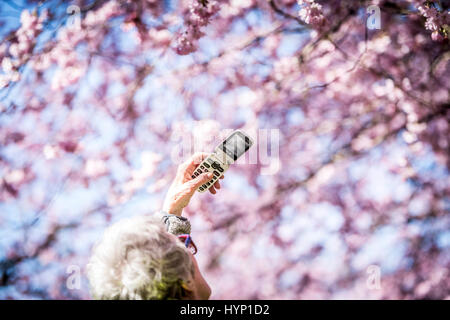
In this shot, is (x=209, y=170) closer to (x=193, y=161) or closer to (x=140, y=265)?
(x=193, y=161)

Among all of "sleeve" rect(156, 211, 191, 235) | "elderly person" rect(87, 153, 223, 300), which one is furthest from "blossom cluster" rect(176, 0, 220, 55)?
"elderly person" rect(87, 153, 223, 300)

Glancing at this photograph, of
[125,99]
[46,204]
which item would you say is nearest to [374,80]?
[125,99]

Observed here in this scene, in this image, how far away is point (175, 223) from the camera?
0.89 meters

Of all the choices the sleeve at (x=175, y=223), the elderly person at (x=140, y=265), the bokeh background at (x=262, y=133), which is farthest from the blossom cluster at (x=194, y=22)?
the elderly person at (x=140, y=265)

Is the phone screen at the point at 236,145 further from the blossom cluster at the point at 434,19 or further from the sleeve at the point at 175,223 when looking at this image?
the blossom cluster at the point at 434,19

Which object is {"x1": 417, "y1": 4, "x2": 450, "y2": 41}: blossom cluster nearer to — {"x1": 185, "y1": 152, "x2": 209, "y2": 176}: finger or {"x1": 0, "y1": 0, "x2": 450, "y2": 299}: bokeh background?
{"x1": 0, "y1": 0, "x2": 450, "y2": 299}: bokeh background

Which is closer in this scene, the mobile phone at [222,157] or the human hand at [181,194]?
the human hand at [181,194]

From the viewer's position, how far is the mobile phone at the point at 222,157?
41.4 inches

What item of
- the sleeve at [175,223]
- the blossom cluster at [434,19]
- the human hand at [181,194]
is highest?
the blossom cluster at [434,19]

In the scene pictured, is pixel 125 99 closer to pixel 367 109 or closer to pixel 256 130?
pixel 256 130

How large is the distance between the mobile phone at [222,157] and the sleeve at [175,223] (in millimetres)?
160

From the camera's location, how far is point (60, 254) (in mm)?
1908

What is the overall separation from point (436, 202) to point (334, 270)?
0.60m

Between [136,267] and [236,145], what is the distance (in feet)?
1.71
